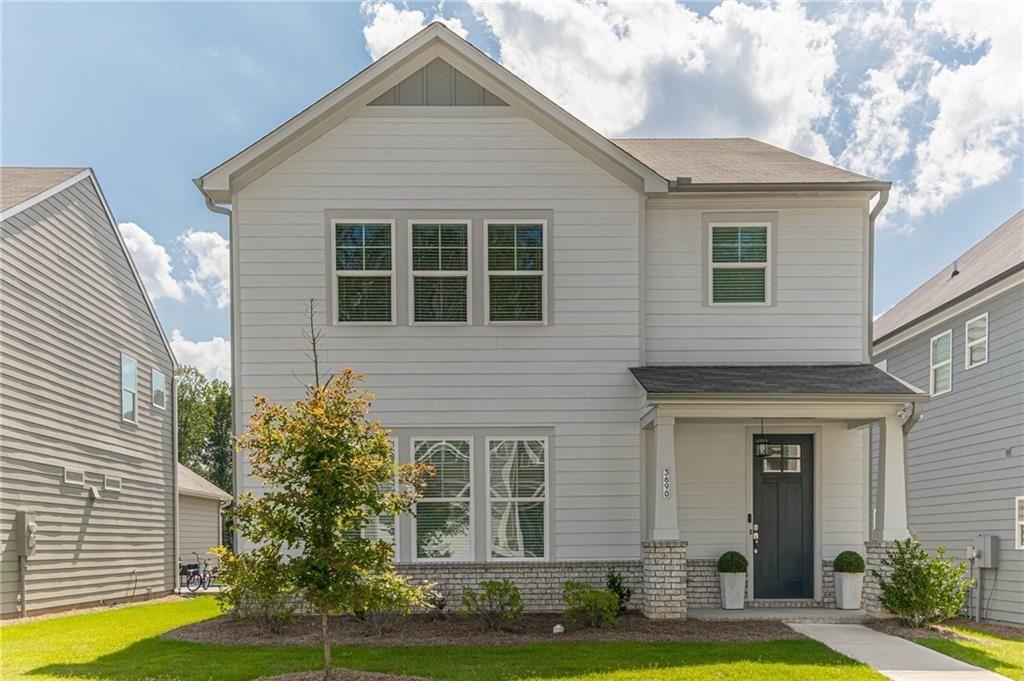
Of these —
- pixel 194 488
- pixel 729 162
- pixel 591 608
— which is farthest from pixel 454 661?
pixel 194 488

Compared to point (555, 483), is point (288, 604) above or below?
below

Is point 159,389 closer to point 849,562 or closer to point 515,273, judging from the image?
point 515,273

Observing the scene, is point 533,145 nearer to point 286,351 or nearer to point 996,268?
point 286,351

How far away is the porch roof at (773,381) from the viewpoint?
36.4 feet

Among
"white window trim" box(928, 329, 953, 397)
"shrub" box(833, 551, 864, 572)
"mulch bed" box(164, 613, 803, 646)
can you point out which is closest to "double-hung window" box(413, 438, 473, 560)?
"mulch bed" box(164, 613, 803, 646)

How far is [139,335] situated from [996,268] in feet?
54.6

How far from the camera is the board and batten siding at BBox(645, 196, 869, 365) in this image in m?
12.5

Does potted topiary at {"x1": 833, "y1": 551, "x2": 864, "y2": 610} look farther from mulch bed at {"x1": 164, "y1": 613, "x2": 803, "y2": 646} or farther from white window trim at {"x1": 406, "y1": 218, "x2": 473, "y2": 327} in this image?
white window trim at {"x1": 406, "y1": 218, "x2": 473, "y2": 327}

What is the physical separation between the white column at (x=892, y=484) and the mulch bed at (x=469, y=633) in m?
2.05

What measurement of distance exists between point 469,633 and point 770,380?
17.3 ft

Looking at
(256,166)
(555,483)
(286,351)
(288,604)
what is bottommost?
(288,604)

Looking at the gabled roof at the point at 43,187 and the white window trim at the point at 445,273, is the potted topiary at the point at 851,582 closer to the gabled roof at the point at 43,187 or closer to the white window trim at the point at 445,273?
the white window trim at the point at 445,273

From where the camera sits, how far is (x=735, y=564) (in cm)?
1178

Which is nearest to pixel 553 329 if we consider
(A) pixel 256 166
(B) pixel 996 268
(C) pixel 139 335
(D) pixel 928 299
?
(A) pixel 256 166
